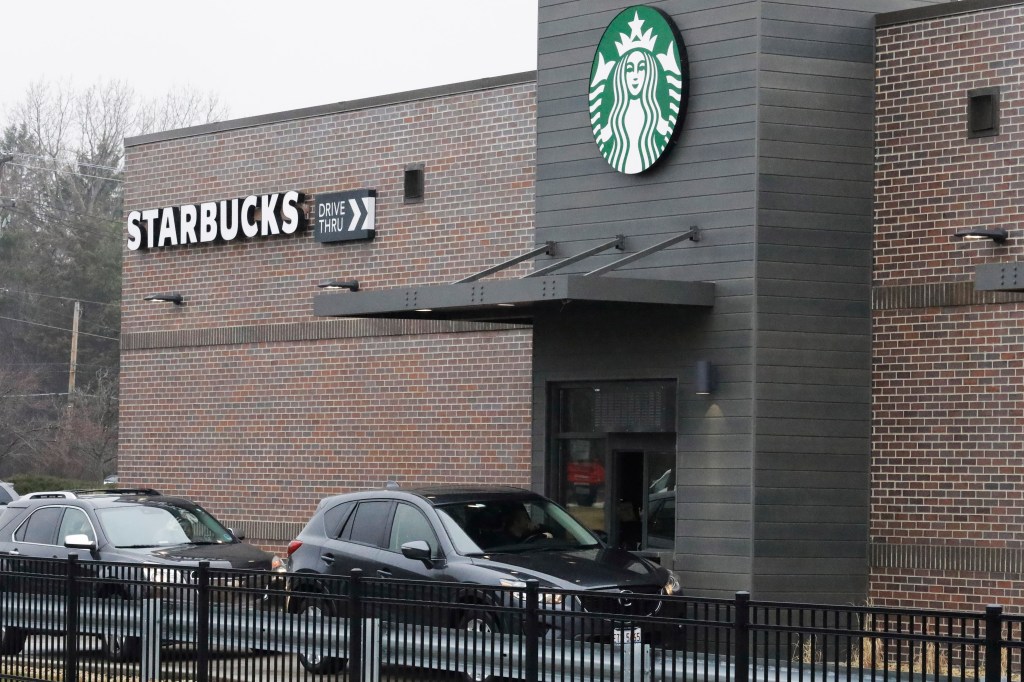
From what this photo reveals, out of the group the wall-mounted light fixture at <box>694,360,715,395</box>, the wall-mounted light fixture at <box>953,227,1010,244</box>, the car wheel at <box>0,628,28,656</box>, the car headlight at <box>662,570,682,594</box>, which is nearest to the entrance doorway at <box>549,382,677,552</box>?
the wall-mounted light fixture at <box>694,360,715,395</box>

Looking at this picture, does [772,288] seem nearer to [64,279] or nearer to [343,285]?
[343,285]

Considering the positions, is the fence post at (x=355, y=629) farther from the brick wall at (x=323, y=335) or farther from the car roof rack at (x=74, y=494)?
the brick wall at (x=323, y=335)

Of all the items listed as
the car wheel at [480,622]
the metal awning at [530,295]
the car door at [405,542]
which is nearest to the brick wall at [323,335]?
the metal awning at [530,295]

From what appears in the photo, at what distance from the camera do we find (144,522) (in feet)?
56.5

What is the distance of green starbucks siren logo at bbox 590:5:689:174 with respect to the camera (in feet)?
56.1

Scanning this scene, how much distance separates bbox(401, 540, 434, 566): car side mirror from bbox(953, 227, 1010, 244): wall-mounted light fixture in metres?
6.62

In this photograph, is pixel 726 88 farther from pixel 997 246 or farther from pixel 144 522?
pixel 144 522

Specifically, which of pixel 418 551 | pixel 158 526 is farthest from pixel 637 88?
pixel 158 526

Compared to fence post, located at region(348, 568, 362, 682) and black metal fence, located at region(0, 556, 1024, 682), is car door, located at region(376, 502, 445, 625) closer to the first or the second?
black metal fence, located at region(0, 556, 1024, 682)

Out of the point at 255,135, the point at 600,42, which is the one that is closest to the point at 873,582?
the point at 600,42

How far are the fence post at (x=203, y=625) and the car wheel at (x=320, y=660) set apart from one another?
94 centimetres

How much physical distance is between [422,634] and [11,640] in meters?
5.18

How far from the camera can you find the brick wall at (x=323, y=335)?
20.4m

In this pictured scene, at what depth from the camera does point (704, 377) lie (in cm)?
1650
